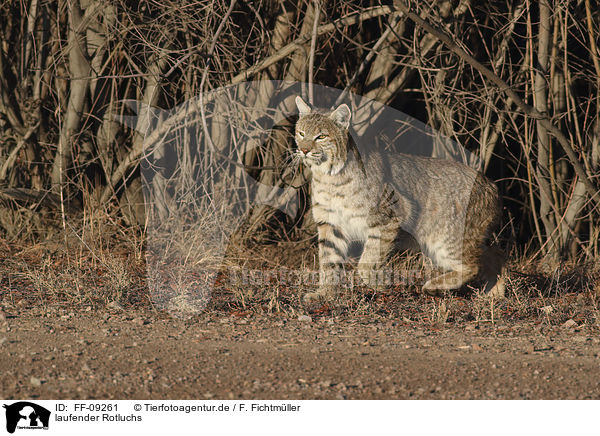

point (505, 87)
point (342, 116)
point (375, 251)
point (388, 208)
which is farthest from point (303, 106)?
point (505, 87)

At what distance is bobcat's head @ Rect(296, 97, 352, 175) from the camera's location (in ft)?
19.5

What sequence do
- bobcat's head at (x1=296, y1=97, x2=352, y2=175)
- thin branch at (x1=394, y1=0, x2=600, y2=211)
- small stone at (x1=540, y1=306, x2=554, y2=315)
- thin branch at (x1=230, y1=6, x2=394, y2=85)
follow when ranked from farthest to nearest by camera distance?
thin branch at (x1=230, y1=6, x2=394, y2=85)
bobcat's head at (x1=296, y1=97, x2=352, y2=175)
thin branch at (x1=394, y1=0, x2=600, y2=211)
small stone at (x1=540, y1=306, x2=554, y2=315)

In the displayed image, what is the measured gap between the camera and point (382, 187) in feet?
20.1

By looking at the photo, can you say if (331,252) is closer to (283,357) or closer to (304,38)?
(304,38)

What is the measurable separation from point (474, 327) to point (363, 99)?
3.01 m

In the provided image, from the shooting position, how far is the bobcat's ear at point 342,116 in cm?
595

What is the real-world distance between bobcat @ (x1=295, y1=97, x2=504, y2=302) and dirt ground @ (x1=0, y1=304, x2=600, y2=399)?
106cm

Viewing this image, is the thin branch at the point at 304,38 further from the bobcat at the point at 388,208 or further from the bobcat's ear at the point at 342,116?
the bobcat's ear at the point at 342,116

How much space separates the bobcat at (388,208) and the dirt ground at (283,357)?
106cm

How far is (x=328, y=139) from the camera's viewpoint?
5.96 metres

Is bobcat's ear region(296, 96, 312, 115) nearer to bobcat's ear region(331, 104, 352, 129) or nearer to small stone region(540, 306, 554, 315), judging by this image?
bobcat's ear region(331, 104, 352, 129)
